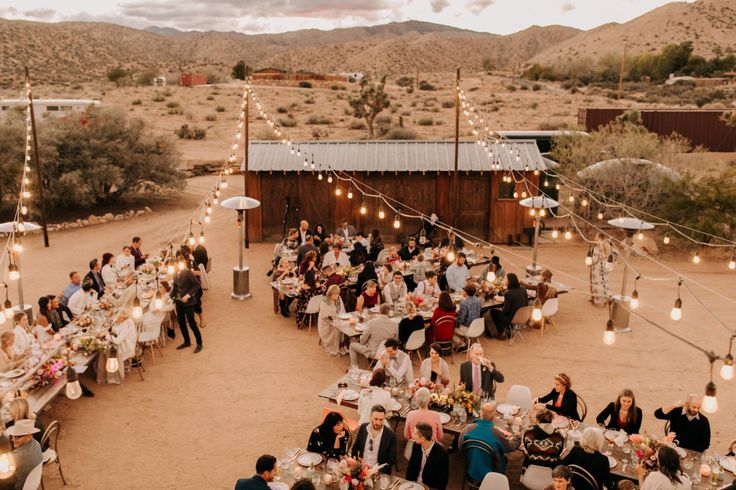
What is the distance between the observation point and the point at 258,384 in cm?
1119

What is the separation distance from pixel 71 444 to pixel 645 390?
30.7 ft

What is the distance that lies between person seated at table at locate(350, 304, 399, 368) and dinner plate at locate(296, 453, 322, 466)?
3.78 metres

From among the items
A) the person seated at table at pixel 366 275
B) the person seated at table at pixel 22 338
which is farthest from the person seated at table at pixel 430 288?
the person seated at table at pixel 22 338

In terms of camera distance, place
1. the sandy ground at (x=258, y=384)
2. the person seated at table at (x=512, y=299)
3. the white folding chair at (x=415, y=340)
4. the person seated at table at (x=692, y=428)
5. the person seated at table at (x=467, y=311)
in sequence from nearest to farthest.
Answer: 1. the person seated at table at (x=692, y=428)
2. the sandy ground at (x=258, y=384)
3. the white folding chair at (x=415, y=340)
4. the person seated at table at (x=467, y=311)
5. the person seated at table at (x=512, y=299)

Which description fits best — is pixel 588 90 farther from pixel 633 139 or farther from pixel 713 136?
pixel 633 139

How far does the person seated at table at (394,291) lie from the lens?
12766mm

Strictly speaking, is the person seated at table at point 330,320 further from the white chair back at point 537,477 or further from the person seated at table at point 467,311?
the white chair back at point 537,477

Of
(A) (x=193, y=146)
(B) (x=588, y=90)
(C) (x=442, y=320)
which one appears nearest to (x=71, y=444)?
(C) (x=442, y=320)

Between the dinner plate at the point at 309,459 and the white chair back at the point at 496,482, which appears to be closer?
the white chair back at the point at 496,482

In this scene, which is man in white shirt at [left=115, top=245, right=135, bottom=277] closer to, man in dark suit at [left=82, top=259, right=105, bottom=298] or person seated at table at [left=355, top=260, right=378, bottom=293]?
man in dark suit at [left=82, top=259, right=105, bottom=298]

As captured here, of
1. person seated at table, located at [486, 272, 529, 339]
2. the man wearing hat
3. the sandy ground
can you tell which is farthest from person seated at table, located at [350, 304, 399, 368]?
the man wearing hat

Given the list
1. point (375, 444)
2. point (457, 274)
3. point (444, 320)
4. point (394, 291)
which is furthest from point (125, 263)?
point (375, 444)

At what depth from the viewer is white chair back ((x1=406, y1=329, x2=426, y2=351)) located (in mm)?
11203

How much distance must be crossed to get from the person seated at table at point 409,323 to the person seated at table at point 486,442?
3.51m
